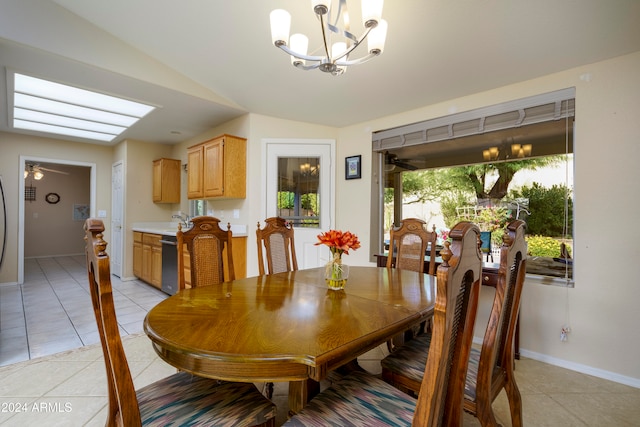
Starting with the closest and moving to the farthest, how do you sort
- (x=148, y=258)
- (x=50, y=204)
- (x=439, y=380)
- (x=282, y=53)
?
1. (x=439, y=380)
2. (x=282, y=53)
3. (x=148, y=258)
4. (x=50, y=204)

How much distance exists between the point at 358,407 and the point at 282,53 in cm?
257

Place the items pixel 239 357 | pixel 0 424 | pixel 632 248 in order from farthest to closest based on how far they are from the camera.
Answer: pixel 632 248, pixel 0 424, pixel 239 357

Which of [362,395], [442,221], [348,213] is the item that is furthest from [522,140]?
[362,395]

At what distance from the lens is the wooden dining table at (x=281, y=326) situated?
0.93 metres

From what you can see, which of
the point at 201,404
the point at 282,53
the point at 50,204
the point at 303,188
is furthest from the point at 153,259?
the point at 50,204

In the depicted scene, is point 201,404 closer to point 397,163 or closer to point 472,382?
point 472,382

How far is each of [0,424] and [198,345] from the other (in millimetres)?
1690

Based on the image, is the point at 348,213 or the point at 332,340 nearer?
the point at 332,340

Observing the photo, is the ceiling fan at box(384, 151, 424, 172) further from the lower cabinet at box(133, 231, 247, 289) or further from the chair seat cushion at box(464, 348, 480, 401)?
the chair seat cushion at box(464, 348, 480, 401)

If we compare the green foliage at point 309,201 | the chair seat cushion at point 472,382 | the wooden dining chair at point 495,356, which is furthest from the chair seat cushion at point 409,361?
the green foliage at point 309,201

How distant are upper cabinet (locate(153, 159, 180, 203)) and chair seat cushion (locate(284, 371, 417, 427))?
16.1ft

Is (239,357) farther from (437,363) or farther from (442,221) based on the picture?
(442,221)

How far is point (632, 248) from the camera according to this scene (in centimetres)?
213

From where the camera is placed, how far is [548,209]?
262cm
